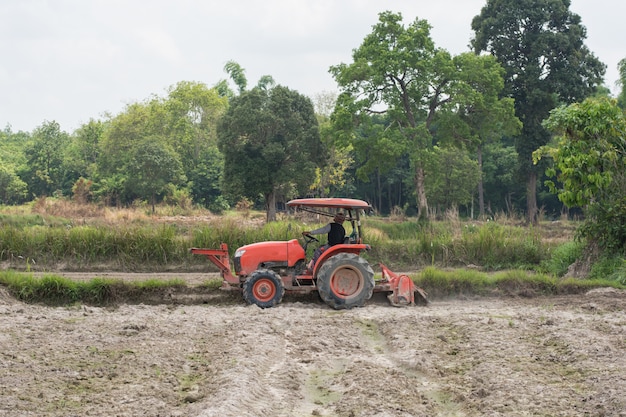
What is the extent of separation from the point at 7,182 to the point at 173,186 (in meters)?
21.9

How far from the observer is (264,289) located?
1271cm

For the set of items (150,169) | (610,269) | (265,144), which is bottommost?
(610,269)

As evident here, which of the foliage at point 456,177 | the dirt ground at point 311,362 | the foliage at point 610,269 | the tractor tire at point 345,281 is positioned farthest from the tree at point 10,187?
the foliage at point 610,269

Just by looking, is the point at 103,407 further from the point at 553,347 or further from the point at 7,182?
the point at 7,182

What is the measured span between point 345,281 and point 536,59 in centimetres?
3428

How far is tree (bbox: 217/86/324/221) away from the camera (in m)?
36.8

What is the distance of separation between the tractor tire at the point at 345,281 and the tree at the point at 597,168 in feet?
20.5

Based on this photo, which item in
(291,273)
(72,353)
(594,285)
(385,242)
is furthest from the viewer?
(385,242)

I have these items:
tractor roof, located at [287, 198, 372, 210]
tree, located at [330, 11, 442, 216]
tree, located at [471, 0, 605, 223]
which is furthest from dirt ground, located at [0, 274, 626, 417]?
tree, located at [471, 0, 605, 223]

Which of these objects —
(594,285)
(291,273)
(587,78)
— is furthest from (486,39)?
(291,273)

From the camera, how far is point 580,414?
655 centimetres

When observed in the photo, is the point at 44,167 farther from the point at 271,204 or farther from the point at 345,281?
the point at 345,281

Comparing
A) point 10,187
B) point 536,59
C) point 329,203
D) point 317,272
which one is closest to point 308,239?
point 317,272

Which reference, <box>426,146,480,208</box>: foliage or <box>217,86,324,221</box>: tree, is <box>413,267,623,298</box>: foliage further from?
A: <box>426,146,480,208</box>: foliage
